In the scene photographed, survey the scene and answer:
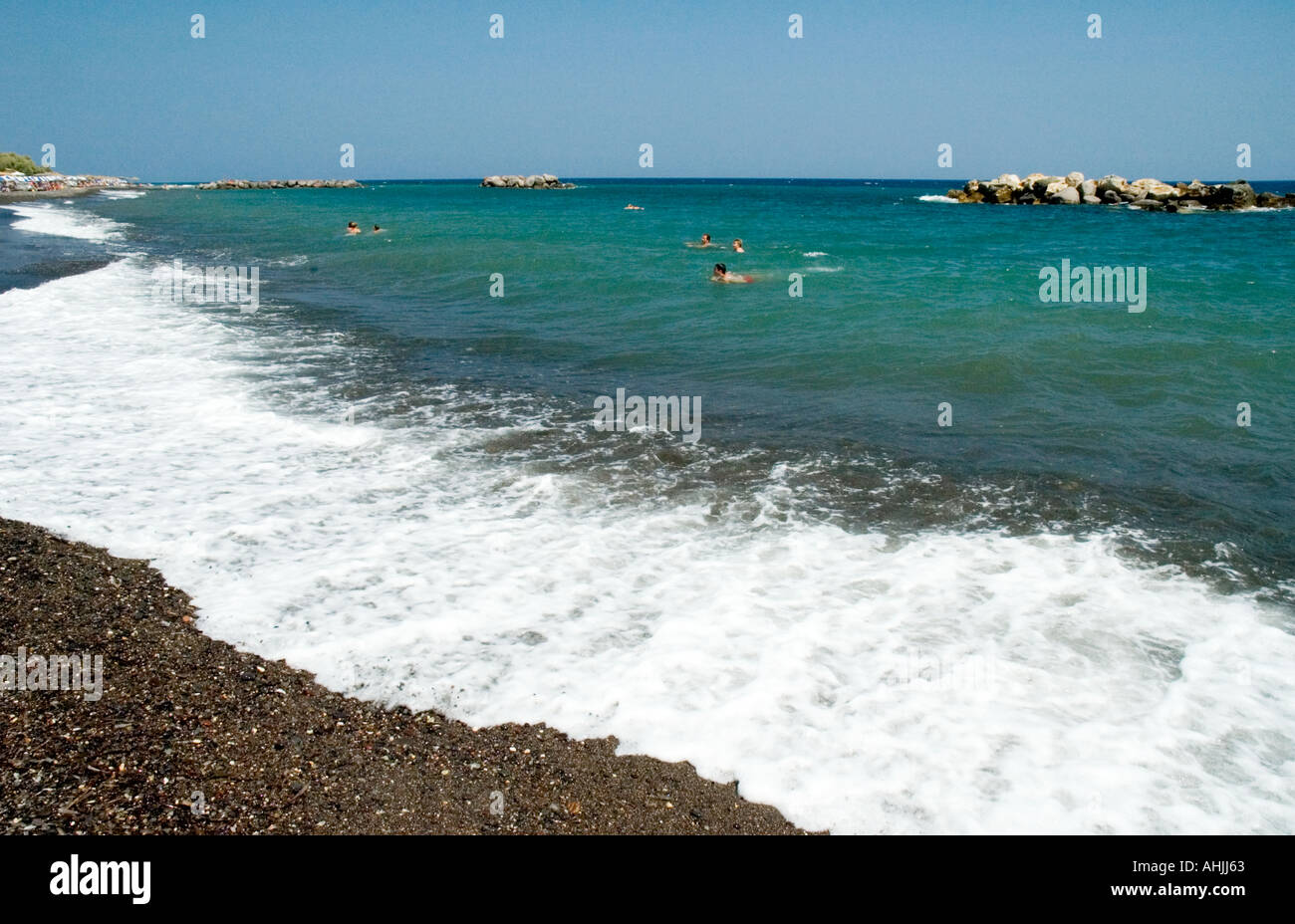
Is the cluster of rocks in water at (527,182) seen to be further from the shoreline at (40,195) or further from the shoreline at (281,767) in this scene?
the shoreline at (281,767)

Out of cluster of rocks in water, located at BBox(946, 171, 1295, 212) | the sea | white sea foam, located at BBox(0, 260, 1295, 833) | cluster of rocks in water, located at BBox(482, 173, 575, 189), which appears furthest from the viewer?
cluster of rocks in water, located at BBox(482, 173, 575, 189)

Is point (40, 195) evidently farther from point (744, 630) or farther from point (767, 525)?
point (744, 630)

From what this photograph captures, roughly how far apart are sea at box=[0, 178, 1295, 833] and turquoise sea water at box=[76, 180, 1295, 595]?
0.10m

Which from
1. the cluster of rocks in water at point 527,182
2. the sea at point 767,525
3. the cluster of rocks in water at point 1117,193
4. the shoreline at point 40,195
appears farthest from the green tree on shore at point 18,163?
the cluster of rocks in water at point 1117,193

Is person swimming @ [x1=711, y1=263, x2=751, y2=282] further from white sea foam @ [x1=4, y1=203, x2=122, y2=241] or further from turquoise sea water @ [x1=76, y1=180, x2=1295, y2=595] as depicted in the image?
white sea foam @ [x1=4, y1=203, x2=122, y2=241]

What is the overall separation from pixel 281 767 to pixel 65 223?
171ft

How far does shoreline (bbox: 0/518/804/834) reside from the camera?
4.08 metres

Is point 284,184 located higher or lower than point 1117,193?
higher

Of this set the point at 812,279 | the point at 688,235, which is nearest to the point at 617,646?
the point at 812,279

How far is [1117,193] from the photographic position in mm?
69562

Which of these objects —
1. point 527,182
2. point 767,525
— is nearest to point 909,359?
point 767,525

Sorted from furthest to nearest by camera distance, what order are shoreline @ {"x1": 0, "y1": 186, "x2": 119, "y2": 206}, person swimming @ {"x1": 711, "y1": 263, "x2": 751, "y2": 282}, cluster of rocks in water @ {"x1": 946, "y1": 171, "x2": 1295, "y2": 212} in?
shoreline @ {"x1": 0, "y1": 186, "x2": 119, "y2": 206}
cluster of rocks in water @ {"x1": 946, "y1": 171, "x2": 1295, "y2": 212}
person swimming @ {"x1": 711, "y1": 263, "x2": 751, "y2": 282}

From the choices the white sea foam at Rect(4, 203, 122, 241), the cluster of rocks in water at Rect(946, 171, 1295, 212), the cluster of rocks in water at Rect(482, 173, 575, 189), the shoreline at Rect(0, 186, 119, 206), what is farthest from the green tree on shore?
the cluster of rocks in water at Rect(946, 171, 1295, 212)

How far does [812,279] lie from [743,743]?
21570mm
